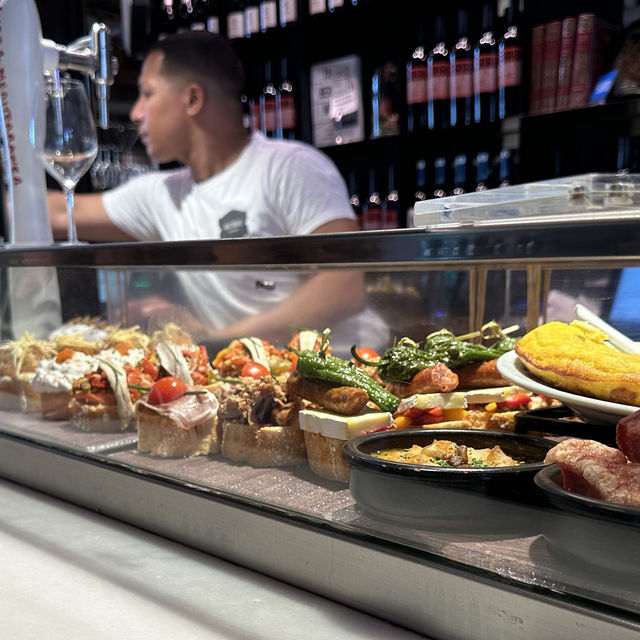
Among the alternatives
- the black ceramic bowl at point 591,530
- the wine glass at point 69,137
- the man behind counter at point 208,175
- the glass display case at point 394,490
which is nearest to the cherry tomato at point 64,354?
the glass display case at point 394,490

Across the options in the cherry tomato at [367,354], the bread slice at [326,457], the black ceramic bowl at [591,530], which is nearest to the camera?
the black ceramic bowl at [591,530]

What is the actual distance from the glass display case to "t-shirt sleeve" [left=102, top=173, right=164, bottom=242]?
1995 mm

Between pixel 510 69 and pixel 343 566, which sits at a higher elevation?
pixel 510 69

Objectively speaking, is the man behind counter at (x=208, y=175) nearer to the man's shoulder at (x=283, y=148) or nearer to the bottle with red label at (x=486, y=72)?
the man's shoulder at (x=283, y=148)

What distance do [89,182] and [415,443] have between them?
3.39 meters

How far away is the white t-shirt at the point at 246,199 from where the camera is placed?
2.90m

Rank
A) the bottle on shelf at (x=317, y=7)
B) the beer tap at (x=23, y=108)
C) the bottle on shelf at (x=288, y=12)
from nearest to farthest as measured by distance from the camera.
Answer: the beer tap at (x=23, y=108) < the bottle on shelf at (x=317, y=7) < the bottle on shelf at (x=288, y=12)

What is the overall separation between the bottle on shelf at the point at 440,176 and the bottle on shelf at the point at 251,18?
1.15 m

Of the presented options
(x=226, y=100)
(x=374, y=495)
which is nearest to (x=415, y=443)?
(x=374, y=495)

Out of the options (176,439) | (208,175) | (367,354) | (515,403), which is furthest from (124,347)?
(208,175)

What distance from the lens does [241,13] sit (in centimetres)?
370

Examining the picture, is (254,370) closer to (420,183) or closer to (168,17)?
(420,183)

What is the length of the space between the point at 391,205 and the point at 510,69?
0.79 m

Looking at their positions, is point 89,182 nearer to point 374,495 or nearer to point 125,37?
point 125,37
